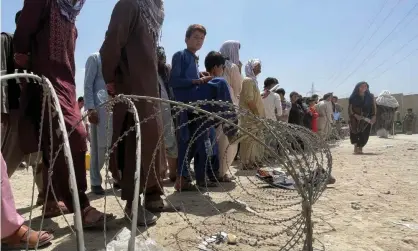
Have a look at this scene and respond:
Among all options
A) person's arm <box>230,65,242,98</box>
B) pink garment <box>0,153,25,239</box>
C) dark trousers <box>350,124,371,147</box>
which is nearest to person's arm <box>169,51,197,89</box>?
person's arm <box>230,65,242,98</box>

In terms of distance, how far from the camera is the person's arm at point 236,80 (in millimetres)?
5145

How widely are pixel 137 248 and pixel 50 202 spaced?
1332 millimetres

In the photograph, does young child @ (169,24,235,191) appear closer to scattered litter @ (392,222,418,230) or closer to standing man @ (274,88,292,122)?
scattered litter @ (392,222,418,230)

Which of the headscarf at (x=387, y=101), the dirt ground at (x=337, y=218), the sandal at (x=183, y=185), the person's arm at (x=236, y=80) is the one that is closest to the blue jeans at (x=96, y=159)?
the dirt ground at (x=337, y=218)

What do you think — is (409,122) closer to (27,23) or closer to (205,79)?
(205,79)

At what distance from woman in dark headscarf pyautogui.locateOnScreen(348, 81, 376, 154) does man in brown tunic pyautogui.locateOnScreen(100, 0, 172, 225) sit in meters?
6.96

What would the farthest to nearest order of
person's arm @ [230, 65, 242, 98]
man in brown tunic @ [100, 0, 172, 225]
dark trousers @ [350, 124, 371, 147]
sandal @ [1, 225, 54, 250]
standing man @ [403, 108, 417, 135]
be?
1. standing man @ [403, 108, 417, 135]
2. dark trousers @ [350, 124, 371, 147]
3. person's arm @ [230, 65, 242, 98]
4. man in brown tunic @ [100, 0, 172, 225]
5. sandal @ [1, 225, 54, 250]

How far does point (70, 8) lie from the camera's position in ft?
8.59

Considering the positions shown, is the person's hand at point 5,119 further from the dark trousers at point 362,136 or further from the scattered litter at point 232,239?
the dark trousers at point 362,136

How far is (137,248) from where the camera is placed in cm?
187

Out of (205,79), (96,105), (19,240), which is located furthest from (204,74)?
(19,240)

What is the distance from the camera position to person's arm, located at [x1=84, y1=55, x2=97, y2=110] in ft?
12.5

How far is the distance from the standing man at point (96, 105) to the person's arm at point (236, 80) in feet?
6.44

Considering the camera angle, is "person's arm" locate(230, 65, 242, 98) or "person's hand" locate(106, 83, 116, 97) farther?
"person's arm" locate(230, 65, 242, 98)
